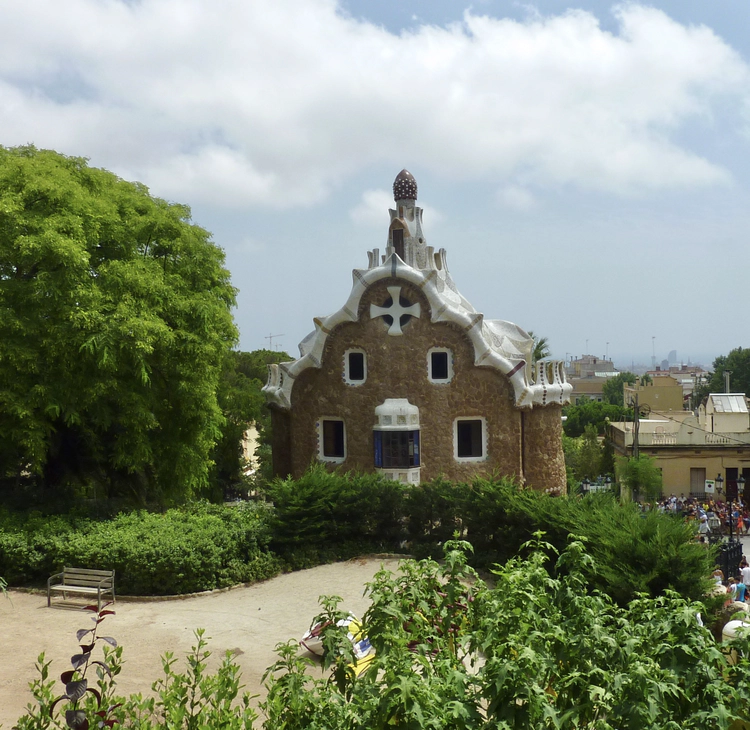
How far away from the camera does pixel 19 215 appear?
15.0 meters

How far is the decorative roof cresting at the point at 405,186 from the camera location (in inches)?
913

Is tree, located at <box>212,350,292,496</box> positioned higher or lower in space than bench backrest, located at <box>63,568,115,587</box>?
higher

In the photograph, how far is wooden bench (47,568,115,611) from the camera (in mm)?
12758

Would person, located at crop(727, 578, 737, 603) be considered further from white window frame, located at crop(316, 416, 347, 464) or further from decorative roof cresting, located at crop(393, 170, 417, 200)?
decorative roof cresting, located at crop(393, 170, 417, 200)

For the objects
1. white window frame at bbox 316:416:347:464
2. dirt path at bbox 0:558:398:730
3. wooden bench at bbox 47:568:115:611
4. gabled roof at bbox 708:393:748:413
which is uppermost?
gabled roof at bbox 708:393:748:413

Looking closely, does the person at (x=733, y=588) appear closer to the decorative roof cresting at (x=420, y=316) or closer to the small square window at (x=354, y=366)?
the decorative roof cresting at (x=420, y=316)

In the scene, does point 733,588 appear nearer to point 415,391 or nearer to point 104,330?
point 415,391

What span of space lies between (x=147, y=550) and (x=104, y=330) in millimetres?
4454

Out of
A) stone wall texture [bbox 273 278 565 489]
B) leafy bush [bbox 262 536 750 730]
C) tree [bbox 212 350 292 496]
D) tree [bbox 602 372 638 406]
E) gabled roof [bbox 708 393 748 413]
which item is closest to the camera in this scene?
leafy bush [bbox 262 536 750 730]

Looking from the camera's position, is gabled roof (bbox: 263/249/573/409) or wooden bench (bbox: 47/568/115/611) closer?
wooden bench (bbox: 47/568/115/611)

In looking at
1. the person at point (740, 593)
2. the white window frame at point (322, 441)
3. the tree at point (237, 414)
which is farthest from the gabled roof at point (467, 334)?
the person at point (740, 593)

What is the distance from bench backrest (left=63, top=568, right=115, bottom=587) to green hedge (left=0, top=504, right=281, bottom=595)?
0.42 meters

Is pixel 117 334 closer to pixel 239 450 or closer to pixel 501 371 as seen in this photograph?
pixel 501 371

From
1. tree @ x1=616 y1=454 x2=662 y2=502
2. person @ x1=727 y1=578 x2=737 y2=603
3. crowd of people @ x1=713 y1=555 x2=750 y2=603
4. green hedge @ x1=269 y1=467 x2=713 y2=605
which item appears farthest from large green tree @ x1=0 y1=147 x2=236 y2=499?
tree @ x1=616 y1=454 x2=662 y2=502
